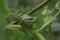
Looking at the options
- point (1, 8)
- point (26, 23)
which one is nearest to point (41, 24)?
point (26, 23)

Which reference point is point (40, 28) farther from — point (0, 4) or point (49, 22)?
point (0, 4)

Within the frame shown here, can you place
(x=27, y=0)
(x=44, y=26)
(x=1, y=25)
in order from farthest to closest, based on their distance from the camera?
(x=27, y=0) → (x=44, y=26) → (x=1, y=25)

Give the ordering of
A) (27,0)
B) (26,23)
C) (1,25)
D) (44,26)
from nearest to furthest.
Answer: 1. (1,25)
2. (26,23)
3. (44,26)
4. (27,0)

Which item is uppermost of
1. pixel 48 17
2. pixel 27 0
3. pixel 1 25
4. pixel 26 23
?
pixel 27 0

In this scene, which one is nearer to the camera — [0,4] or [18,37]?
[0,4]

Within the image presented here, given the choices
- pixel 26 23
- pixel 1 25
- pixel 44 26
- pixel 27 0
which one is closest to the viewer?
pixel 1 25

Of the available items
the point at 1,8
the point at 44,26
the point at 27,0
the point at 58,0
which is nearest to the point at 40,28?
the point at 44,26

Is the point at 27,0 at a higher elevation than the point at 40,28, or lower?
higher

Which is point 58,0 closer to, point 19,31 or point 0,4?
point 19,31

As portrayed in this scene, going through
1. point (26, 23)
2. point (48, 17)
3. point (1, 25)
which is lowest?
point (1, 25)
